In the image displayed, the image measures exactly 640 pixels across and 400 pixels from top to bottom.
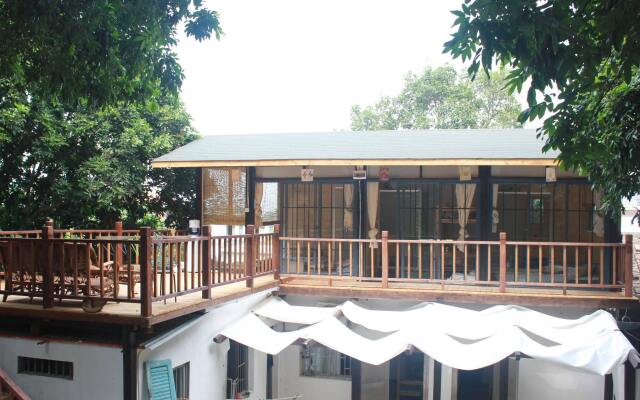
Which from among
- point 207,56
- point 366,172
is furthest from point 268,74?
point 366,172

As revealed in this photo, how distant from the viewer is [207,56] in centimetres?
4462

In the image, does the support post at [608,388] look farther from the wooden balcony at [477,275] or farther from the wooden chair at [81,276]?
the wooden chair at [81,276]

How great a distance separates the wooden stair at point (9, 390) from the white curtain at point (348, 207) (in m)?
6.02

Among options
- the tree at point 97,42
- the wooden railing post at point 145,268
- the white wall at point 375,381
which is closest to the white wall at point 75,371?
the wooden railing post at point 145,268

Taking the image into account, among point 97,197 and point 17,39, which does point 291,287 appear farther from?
point 97,197

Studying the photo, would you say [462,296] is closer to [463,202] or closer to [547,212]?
[463,202]

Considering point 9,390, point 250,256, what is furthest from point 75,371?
point 250,256

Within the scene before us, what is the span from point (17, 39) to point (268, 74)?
43.1 m

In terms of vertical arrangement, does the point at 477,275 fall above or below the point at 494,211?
below

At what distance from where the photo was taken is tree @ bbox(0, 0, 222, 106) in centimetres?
623

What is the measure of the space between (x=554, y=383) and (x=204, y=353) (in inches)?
210

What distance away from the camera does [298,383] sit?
32.6 ft

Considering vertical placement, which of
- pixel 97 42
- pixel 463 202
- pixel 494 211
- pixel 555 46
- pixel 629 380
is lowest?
pixel 629 380

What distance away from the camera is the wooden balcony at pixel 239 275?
247 inches
